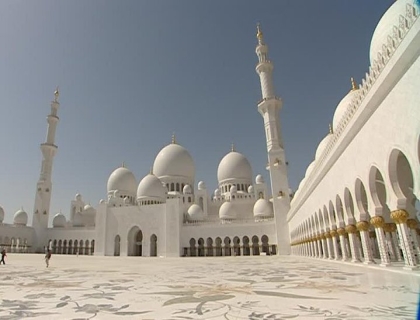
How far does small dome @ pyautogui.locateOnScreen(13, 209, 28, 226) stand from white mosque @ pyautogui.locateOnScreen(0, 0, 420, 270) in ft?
0.40

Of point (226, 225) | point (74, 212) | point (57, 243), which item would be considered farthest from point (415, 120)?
point (74, 212)

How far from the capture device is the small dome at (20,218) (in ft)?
127

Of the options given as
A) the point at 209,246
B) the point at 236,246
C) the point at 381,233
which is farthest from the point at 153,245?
the point at 381,233

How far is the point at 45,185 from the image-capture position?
36.6 metres

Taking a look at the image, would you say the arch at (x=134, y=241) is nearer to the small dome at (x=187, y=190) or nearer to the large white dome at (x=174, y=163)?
the small dome at (x=187, y=190)

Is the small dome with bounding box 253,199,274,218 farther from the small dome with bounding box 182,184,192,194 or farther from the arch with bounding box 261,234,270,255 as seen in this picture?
the small dome with bounding box 182,184,192,194

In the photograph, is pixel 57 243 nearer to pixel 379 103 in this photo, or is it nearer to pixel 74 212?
pixel 74 212

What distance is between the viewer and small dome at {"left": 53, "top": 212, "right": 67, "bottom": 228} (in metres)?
39.8

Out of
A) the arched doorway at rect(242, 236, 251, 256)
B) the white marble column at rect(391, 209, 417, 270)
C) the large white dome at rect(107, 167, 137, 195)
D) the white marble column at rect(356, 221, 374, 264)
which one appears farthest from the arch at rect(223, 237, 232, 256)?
the white marble column at rect(391, 209, 417, 270)

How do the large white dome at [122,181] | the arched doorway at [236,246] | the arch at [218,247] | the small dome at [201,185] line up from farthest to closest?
1. the large white dome at [122,181]
2. the small dome at [201,185]
3. the arch at [218,247]
4. the arched doorway at [236,246]

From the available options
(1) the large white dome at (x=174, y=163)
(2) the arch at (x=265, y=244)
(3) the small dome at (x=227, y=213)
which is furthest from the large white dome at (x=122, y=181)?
(2) the arch at (x=265, y=244)

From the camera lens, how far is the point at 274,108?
26797mm

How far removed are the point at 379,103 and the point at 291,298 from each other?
17.7ft

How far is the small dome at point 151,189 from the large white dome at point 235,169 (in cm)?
806
